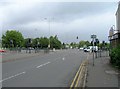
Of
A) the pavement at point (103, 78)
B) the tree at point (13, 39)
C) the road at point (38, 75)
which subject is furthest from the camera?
the tree at point (13, 39)

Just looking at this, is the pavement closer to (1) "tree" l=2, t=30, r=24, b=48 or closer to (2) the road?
(2) the road

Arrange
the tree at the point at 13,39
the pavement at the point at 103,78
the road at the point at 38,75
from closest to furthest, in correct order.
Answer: the pavement at the point at 103,78 → the road at the point at 38,75 → the tree at the point at 13,39

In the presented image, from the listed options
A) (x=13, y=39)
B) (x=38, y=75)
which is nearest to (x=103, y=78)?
(x=38, y=75)

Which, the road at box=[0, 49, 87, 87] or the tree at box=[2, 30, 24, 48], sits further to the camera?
the tree at box=[2, 30, 24, 48]

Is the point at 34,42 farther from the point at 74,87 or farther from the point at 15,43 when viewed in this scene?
the point at 74,87

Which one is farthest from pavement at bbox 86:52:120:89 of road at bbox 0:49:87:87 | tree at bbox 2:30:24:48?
tree at bbox 2:30:24:48

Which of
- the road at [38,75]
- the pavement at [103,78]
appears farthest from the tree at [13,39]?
the pavement at [103,78]

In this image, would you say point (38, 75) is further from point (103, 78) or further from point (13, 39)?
point (13, 39)

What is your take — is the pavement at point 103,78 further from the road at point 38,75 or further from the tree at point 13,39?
the tree at point 13,39

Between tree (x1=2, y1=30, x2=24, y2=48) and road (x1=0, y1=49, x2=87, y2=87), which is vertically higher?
tree (x1=2, y1=30, x2=24, y2=48)

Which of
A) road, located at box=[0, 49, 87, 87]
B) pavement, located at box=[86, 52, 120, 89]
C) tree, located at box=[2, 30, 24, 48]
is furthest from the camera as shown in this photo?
tree, located at box=[2, 30, 24, 48]

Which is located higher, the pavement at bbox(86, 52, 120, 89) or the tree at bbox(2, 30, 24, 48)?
the tree at bbox(2, 30, 24, 48)

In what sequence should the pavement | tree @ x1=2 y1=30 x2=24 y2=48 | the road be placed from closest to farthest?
the pavement
the road
tree @ x1=2 y1=30 x2=24 y2=48

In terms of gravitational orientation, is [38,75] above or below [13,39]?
below
